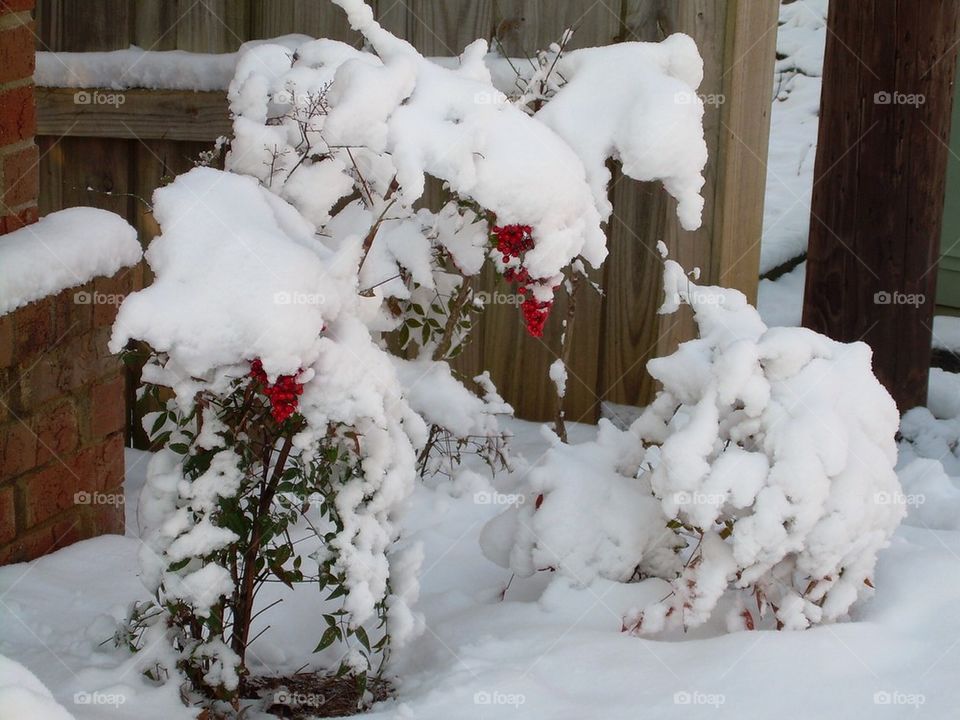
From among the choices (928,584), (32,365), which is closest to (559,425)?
(928,584)

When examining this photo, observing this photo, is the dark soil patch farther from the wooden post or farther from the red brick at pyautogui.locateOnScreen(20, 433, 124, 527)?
the wooden post

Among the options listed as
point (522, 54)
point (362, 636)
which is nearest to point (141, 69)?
point (522, 54)

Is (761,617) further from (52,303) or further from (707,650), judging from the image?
(52,303)

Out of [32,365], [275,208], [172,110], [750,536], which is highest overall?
[172,110]

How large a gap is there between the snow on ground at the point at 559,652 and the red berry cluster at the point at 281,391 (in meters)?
0.64

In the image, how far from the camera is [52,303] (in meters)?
3.16

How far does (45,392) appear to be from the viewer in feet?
10.4

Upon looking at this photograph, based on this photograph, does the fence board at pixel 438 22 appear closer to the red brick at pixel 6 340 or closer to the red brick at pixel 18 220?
the red brick at pixel 18 220

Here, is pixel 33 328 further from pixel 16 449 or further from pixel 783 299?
pixel 783 299

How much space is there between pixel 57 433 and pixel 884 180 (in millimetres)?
2807

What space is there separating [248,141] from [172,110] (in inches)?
68.0

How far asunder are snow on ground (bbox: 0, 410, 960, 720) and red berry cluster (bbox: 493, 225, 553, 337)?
683 mm

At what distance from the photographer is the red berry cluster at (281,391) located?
90.8 inches

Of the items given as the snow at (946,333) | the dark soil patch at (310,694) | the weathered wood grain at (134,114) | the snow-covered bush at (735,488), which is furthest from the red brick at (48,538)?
the snow at (946,333)
